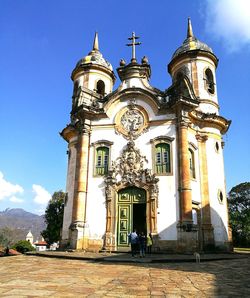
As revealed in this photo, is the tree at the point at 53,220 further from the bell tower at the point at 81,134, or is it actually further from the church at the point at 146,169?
the church at the point at 146,169

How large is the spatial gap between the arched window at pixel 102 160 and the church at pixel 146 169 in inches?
2.5

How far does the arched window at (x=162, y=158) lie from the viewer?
19078mm

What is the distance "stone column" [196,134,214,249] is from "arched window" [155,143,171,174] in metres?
2.76

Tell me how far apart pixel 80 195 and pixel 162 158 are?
18.1 feet

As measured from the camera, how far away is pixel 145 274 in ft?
30.1

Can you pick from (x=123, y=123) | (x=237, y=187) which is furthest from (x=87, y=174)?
(x=237, y=187)

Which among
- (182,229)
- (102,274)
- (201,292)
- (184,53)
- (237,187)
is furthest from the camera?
(237,187)

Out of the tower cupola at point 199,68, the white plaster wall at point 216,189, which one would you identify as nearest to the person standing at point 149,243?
the white plaster wall at point 216,189

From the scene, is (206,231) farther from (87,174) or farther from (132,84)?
(132,84)

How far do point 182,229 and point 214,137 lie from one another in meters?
7.61

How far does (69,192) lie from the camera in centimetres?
2188

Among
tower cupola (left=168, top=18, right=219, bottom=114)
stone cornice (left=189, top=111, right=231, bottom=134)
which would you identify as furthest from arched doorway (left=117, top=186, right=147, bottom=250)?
tower cupola (left=168, top=18, right=219, bottom=114)

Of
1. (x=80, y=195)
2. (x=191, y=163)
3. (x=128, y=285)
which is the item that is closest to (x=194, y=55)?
(x=191, y=163)

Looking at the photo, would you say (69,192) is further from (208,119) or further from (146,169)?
(208,119)
